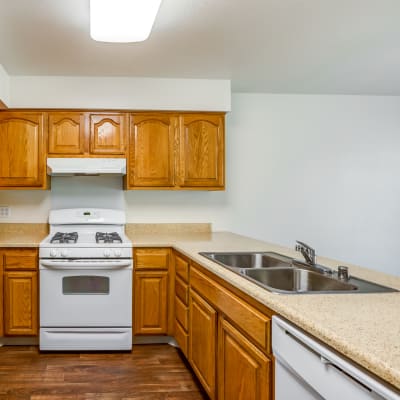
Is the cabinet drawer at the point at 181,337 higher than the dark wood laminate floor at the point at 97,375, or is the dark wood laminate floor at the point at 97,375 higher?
the cabinet drawer at the point at 181,337

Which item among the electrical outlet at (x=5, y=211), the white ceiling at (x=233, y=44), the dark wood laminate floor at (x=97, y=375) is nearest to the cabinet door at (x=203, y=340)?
the dark wood laminate floor at (x=97, y=375)

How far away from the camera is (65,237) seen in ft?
12.1

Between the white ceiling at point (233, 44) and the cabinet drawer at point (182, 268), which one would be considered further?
the cabinet drawer at point (182, 268)

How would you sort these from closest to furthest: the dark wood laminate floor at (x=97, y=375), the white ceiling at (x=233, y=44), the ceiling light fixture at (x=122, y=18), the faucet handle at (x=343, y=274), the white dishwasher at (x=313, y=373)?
the white dishwasher at (x=313, y=373) < the faucet handle at (x=343, y=274) < the ceiling light fixture at (x=122, y=18) < the white ceiling at (x=233, y=44) < the dark wood laminate floor at (x=97, y=375)

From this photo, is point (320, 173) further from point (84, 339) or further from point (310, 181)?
point (84, 339)

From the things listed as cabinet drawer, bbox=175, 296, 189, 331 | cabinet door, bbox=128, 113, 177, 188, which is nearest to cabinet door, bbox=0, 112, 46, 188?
cabinet door, bbox=128, 113, 177, 188

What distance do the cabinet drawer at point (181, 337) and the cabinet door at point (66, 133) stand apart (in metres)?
1.66

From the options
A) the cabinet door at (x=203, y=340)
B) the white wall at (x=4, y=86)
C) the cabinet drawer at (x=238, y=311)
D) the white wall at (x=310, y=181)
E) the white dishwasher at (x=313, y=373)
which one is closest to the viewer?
the white dishwasher at (x=313, y=373)

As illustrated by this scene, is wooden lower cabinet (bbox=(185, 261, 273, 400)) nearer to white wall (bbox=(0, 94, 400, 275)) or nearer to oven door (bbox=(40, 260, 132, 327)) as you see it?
oven door (bbox=(40, 260, 132, 327))

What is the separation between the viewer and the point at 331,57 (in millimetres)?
3363

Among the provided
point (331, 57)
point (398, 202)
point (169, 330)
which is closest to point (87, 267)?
point (169, 330)

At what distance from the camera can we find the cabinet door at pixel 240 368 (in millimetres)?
1661

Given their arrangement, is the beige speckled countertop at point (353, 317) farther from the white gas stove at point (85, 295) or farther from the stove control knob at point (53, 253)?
the stove control knob at point (53, 253)

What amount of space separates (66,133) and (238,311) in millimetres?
2501
